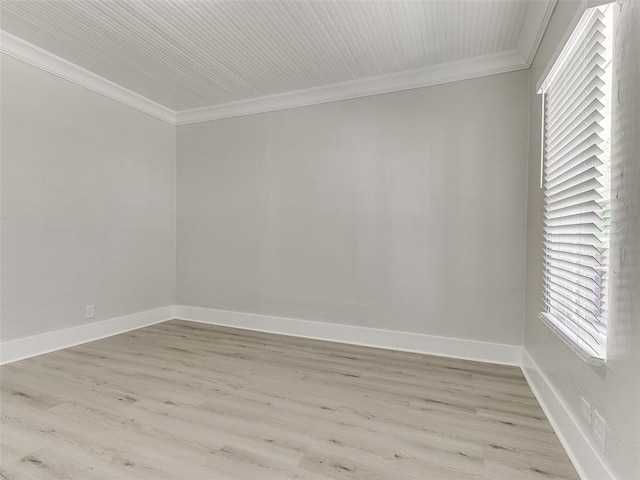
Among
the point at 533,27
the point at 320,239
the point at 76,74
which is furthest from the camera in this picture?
the point at 320,239

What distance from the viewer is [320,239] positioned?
3461 mm

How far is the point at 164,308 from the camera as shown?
4.07 metres

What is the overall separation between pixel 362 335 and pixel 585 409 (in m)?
1.99

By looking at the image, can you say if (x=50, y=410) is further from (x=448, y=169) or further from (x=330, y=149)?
(x=448, y=169)

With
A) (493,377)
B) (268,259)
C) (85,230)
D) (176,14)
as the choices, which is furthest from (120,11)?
(493,377)

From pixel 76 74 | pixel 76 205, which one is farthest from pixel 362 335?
pixel 76 74

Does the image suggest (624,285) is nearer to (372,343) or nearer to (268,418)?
(268,418)

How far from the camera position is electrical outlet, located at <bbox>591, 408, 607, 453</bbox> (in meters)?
1.25

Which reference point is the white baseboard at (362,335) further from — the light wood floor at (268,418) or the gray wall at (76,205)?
the gray wall at (76,205)

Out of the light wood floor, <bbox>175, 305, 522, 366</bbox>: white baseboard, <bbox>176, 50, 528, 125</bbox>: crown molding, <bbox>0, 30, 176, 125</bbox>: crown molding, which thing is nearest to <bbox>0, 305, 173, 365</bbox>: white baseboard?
the light wood floor

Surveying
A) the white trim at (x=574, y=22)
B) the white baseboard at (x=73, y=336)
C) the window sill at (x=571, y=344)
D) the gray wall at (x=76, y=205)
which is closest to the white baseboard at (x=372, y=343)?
the white baseboard at (x=73, y=336)

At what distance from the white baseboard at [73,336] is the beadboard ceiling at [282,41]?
2.41m

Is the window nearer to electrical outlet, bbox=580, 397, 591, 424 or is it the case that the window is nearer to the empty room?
the empty room

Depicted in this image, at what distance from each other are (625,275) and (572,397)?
2.66 feet
